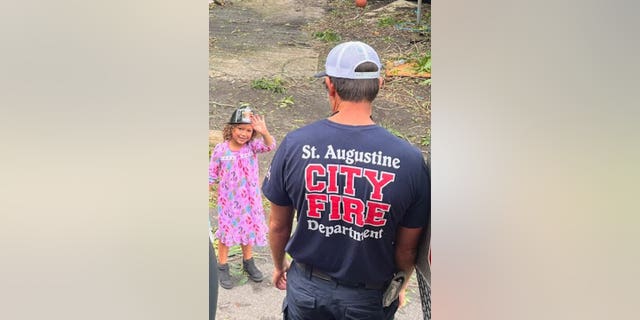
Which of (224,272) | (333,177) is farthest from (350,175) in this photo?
(224,272)

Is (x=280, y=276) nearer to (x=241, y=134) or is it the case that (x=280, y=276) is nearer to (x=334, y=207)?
(x=334, y=207)

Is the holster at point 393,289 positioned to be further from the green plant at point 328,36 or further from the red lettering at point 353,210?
the green plant at point 328,36

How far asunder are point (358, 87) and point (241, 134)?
1098mm

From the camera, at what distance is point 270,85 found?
6074 millimetres

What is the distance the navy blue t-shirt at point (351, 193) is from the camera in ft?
5.74

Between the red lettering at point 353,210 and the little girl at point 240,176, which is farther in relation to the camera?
the little girl at point 240,176

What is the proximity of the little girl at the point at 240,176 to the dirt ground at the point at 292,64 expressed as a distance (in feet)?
1.17

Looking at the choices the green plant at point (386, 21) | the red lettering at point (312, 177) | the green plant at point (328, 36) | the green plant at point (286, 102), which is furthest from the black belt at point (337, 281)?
the green plant at point (386, 21)

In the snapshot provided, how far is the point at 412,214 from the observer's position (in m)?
1.80

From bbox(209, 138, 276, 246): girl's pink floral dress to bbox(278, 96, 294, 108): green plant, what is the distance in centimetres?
275

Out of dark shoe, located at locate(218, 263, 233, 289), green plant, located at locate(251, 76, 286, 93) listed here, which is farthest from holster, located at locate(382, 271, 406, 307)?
green plant, located at locate(251, 76, 286, 93)

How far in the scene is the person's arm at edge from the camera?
5.96 ft

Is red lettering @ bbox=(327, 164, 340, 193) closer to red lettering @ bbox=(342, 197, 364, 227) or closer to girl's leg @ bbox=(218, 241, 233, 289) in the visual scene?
red lettering @ bbox=(342, 197, 364, 227)
